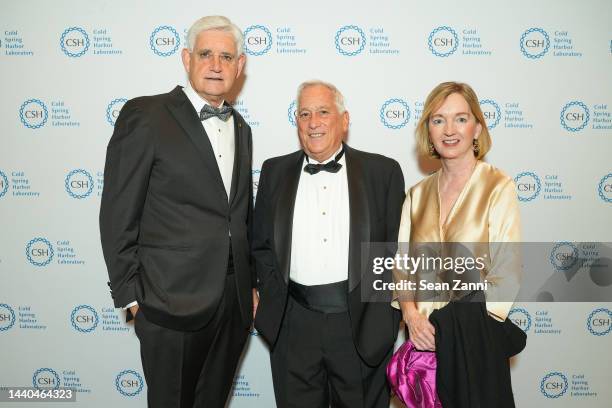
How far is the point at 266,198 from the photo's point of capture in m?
2.42

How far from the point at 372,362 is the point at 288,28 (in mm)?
2210

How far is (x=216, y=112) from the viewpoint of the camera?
2170mm

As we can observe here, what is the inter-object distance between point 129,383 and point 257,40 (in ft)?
8.83

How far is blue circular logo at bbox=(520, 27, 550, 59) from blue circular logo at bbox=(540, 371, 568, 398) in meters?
2.33

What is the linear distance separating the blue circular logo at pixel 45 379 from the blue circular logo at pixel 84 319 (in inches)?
15.9

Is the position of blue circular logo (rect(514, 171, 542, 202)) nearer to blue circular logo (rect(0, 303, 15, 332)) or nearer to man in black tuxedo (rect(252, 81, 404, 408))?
man in black tuxedo (rect(252, 81, 404, 408))

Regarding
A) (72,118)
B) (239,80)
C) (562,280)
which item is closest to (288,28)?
(239,80)

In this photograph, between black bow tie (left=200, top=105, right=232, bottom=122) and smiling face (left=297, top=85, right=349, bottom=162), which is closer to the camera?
black bow tie (left=200, top=105, right=232, bottom=122)

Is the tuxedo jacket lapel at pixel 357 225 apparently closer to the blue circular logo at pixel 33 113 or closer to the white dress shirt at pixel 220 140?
the white dress shirt at pixel 220 140

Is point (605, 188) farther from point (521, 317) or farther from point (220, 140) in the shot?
point (220, 140)

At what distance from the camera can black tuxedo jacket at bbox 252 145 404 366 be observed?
2170 mm

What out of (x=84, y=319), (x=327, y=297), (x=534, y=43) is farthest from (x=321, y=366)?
(x=534, y=43)

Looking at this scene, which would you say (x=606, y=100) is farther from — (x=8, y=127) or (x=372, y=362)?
(x=8, y=127)

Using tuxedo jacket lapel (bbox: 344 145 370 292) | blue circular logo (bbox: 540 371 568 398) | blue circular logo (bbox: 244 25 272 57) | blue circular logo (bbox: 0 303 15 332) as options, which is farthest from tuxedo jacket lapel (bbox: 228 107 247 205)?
blue circular logo (bbox: 540 371 568 398)
